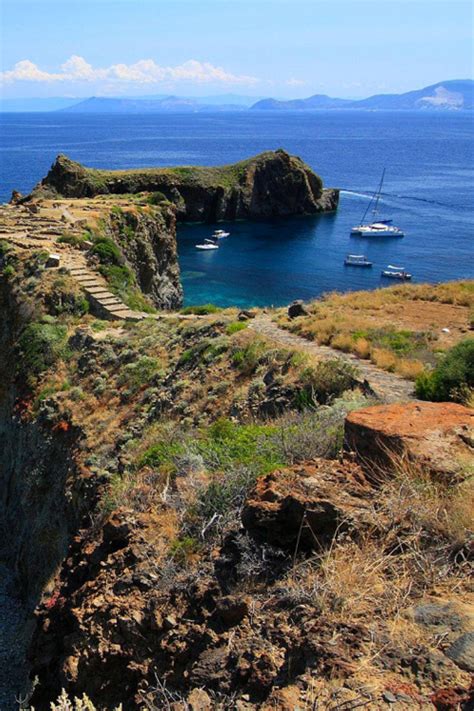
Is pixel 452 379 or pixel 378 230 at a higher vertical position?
pixel 452 379

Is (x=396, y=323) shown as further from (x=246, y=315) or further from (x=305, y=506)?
(x=305, y=506)

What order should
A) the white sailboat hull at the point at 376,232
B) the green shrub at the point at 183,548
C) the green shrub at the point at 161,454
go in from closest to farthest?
the green shrub at the point at 183,548, the green shrub at the point at 161,454, the white sailboat hull at the point at 376,232

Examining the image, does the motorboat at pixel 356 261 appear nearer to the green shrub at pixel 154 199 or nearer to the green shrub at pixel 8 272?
the green shrub at pixel 154 199

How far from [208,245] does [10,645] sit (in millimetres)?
69044

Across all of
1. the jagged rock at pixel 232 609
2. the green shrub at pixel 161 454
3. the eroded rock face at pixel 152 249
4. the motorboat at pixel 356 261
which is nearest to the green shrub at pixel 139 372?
the green shrub at pixel 161 454

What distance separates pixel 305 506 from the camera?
26.0 feet

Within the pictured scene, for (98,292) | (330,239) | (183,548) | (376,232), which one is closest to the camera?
(183,548)

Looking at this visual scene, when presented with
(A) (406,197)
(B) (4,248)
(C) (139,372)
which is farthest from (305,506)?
(A) (406,197)

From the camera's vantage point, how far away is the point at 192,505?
10117 millimetres

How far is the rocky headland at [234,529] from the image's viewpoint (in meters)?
6.41

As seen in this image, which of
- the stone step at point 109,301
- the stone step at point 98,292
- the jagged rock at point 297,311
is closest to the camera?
the jagged rock at point 297,311

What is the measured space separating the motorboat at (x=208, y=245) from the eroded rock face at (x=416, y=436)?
239 feet

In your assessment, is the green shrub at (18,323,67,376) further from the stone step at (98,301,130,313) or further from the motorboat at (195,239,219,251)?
the motorboat at (195,239,219,251)

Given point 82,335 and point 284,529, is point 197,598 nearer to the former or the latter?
point 284,529
